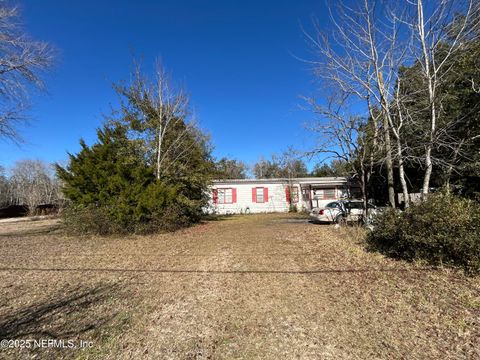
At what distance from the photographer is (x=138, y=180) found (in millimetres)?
11797

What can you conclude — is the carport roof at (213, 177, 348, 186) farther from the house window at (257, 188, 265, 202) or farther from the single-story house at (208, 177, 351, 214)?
the house window at (257, 188, 265, 202)

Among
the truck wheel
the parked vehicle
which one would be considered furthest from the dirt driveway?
the parked vehicle

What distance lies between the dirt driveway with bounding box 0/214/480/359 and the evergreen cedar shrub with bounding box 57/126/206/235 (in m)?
3.92

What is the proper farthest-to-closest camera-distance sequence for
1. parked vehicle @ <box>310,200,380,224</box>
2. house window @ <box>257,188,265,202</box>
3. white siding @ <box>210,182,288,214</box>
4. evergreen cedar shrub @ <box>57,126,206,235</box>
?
house window @ <box>257,188,265,202</box> → white siding @ <box>210,182,288,214</box> → parked vehicle @ <box>310,200,380,224</box> → evergreen cedar shrub @ <box>57,126,206,235</box>

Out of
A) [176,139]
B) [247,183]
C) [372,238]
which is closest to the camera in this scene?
[372,238]

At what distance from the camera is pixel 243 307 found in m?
4.04

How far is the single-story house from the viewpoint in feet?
80.8

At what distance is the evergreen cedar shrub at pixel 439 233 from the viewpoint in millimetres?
5055

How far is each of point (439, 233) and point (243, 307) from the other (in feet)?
13.2

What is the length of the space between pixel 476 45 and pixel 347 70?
328 cm

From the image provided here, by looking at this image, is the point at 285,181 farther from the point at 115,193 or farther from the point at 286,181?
the point at 115,193

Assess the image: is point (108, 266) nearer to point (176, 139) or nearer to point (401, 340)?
point (401, 340)

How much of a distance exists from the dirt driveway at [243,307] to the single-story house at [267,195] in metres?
17.4

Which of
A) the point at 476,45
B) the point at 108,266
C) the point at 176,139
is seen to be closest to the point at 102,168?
the point at 176,139
